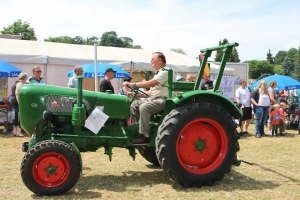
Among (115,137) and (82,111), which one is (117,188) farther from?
(82,111)

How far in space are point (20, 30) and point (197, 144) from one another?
5356 cm

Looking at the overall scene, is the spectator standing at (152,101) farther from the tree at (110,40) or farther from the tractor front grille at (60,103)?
the tree at (110,40)

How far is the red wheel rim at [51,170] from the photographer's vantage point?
3824 mm

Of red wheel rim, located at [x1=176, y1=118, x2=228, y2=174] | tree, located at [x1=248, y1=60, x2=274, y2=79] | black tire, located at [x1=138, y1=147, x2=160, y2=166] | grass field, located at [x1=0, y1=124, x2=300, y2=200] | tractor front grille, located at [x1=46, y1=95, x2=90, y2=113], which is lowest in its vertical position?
grass field, located at [x1=0, y1=124, x2=300, y2=200]

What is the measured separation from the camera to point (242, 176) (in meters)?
4.85

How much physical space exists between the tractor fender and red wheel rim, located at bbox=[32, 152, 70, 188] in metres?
1.47

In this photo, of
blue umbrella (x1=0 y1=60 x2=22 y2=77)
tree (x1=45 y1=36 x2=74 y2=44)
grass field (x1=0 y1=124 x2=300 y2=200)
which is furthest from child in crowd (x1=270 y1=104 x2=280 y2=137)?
tree (x1=45 y1=36 x2=74 y2=44)

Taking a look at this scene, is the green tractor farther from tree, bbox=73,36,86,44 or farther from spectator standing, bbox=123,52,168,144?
tree, bbox=73,36,86,44

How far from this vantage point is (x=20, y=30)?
2066 inches

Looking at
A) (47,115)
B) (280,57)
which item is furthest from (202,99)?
(280,57)

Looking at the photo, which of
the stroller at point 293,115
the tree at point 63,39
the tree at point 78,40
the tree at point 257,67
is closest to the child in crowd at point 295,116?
the stroller at point 293,115

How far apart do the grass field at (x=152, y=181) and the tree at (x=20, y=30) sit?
49.2 metres

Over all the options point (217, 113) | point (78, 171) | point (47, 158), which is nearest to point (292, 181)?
point (217, 113)

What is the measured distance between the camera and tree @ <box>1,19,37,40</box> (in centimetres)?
5206
